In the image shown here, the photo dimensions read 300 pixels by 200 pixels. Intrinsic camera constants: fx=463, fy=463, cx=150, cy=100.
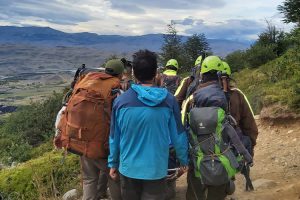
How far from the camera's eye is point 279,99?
38.5 ft

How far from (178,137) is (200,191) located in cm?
136

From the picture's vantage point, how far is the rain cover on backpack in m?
4.64

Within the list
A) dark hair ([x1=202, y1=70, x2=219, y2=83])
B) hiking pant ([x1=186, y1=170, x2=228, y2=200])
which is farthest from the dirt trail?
dark hair ([x1=202, y1=70, x2=219, y2=83])

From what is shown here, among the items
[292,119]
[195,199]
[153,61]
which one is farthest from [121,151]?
[292,119]

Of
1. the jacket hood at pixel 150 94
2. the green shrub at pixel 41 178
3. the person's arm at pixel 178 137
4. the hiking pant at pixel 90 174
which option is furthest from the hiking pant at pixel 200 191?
the green shrub at pixel 41 178

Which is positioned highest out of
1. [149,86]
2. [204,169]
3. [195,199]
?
[149,86]

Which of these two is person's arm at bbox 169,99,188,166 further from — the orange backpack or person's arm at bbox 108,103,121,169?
the orange backpack

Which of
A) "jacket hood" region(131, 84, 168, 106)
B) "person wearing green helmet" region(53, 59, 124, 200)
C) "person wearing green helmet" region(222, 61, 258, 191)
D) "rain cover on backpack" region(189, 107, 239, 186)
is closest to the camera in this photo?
"jacket hood" region(131, 84, 168, 106)

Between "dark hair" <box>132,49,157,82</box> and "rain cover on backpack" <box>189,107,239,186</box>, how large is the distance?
0.77 m

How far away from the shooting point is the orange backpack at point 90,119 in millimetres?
5012

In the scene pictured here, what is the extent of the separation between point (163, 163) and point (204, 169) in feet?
2.20

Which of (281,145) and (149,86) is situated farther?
(281,145)

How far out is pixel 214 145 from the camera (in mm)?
4676

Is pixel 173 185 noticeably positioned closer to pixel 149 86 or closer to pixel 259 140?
pixel 149 86
